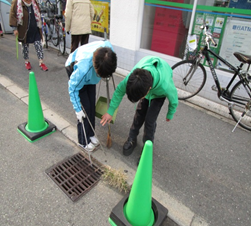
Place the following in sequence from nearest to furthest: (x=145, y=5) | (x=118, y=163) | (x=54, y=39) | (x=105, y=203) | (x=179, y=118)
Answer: (x=105, y=203)
(x=118, y=163)
(x=179, y=118)
(x=145, y=5)
(x=54, y=39)

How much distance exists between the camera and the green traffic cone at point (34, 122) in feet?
9.89

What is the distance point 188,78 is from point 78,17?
122 inches

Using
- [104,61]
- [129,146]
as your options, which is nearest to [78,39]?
[129,146]

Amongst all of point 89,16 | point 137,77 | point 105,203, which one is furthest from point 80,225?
point 89,16

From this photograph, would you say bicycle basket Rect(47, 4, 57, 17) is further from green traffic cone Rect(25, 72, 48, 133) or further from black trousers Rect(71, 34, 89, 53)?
green traffic cone Rect(25, 72, 48, 133)

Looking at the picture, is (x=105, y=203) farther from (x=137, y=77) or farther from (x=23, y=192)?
(x=137, y=77)

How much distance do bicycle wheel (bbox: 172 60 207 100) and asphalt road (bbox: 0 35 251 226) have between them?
37 cm

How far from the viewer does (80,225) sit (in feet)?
6.62

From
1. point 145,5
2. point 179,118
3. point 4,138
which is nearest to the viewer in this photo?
point 4,138

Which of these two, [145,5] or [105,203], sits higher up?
[145,5]

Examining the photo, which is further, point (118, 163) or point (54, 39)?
point (54, 39)

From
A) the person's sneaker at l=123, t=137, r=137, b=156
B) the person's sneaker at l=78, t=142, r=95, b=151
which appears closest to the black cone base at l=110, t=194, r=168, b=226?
the person's sneaker at l=123, t=137, r=137, b=156

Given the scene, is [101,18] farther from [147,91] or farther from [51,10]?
[147,91]

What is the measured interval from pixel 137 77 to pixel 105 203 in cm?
141
